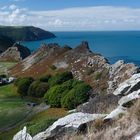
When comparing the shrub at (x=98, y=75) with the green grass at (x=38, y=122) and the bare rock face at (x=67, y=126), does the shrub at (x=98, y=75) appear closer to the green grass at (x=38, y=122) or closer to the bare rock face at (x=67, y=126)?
the green grass at (x=38, y=122)

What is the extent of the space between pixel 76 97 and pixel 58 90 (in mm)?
7573

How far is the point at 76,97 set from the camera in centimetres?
5447

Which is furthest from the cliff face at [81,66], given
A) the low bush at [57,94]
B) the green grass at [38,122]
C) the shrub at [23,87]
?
the shrub at [23,87]

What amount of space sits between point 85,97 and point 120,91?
1123 inches

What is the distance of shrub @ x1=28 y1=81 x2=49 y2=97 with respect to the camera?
71188 mm

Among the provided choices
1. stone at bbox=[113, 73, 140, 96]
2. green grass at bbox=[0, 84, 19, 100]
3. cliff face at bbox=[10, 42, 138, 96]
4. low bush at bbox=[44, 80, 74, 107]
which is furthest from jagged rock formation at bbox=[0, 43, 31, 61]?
stone at bbox=[113, 73, 140, 96]

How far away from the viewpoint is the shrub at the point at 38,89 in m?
71.2

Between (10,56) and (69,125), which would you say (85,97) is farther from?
(10,56)

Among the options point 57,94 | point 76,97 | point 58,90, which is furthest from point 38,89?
point 76,97

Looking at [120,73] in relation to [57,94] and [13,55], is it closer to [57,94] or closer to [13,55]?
[57,94]

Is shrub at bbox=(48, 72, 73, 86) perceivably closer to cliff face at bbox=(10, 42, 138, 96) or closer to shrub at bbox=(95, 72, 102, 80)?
cliff face at bbox=(10, 42, 138, 96)

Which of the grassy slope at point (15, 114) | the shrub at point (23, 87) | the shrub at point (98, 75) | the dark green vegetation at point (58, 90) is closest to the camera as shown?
the grassy slope at point (15, 114)

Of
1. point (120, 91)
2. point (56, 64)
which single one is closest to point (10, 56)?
point (56, 64)

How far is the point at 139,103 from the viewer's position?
55.9 ft
